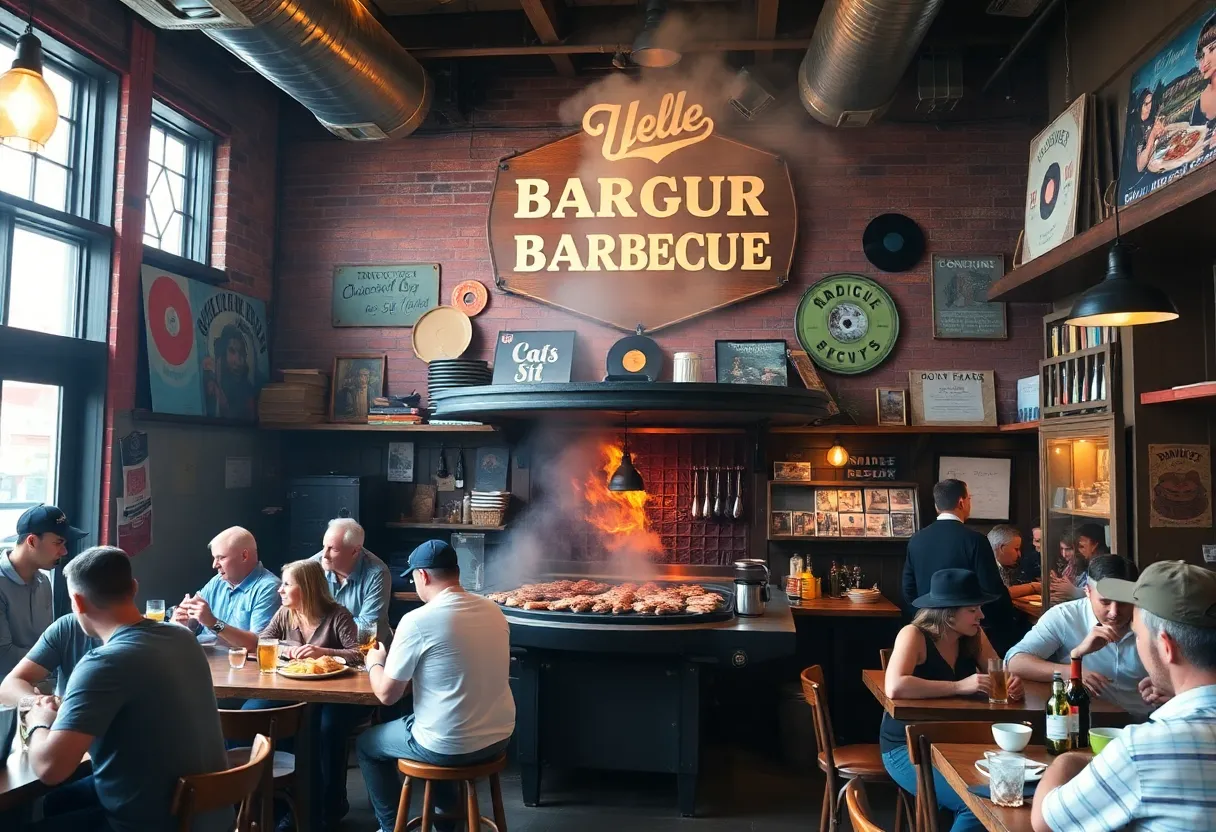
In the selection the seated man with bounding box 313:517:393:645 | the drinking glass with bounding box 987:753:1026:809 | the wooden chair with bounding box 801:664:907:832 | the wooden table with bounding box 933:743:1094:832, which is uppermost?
the seated man with bounding box 313:517:393:645

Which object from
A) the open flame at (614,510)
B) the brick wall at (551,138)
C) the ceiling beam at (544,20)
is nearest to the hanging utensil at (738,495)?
the open flame at (614,510)

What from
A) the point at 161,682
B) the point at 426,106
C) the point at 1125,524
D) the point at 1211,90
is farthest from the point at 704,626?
the point at 426,106

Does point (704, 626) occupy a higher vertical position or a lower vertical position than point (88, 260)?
lower

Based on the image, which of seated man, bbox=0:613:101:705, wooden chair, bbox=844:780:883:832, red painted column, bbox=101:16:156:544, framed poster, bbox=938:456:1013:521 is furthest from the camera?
framed poster, bbox=938:456:1013:521

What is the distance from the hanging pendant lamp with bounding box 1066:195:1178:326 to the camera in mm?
3559

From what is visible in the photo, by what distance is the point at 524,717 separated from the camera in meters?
4.87

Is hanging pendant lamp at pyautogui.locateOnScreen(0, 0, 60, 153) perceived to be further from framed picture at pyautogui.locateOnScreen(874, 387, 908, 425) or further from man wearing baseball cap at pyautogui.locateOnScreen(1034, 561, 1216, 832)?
framed picture at pyautogui.locateOnScreen(874, 387, 908, 425)

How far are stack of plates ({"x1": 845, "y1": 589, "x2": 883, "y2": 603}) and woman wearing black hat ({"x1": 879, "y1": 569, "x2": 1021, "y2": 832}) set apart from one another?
7.08 feet

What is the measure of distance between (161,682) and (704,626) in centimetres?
273

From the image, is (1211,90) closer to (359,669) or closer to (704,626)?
(704,626)

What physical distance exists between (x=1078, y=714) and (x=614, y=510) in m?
3.90

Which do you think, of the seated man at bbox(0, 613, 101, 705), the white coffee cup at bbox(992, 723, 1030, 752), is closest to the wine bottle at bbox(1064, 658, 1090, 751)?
the white coffee cup at bbox(992, 723, 1030, 752)

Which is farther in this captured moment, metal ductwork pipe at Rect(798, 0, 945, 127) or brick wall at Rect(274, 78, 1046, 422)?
brick wall at Rect(274, 78, 1046, 422)

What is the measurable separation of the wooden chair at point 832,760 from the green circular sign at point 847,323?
2.88 metres
